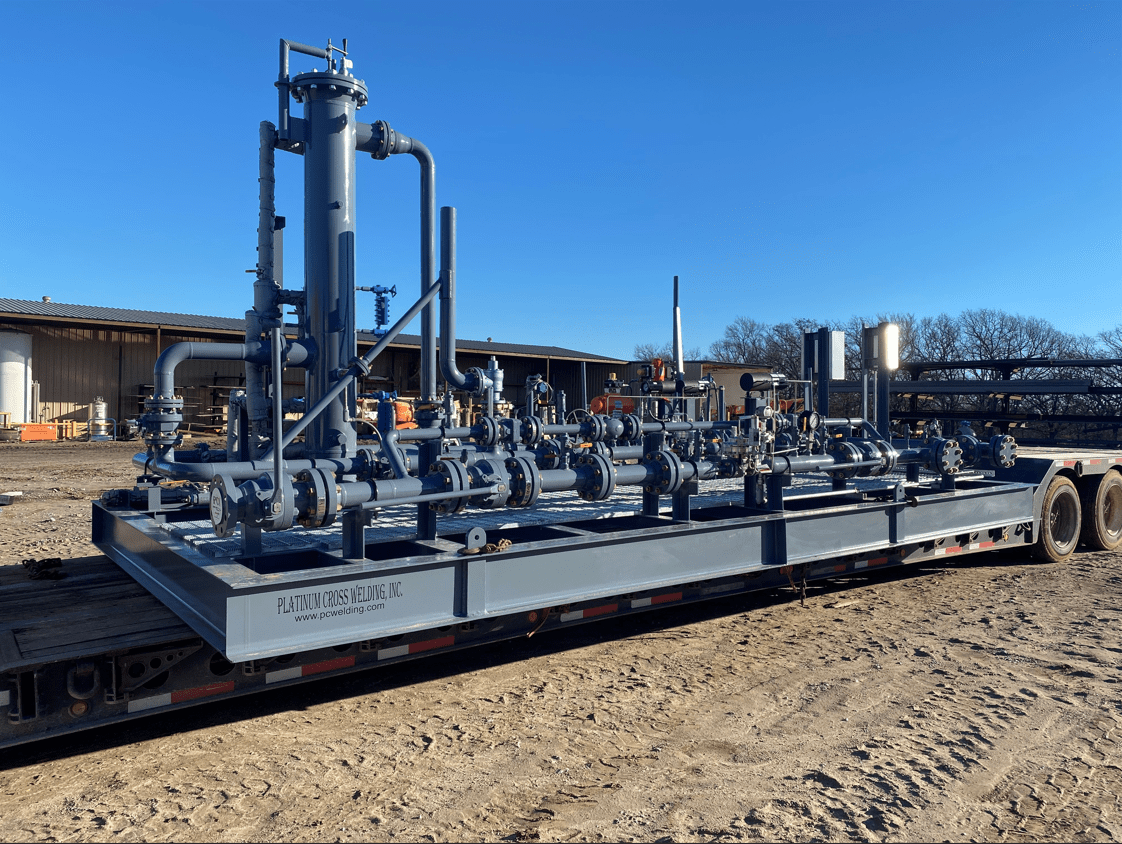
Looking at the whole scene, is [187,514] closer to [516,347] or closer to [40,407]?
[40,407]

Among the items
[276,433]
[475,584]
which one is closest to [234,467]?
[276,433]

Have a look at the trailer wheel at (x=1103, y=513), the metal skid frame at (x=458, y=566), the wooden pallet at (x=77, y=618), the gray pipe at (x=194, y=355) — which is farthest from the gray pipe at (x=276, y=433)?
the trailer wheel at (x=1103, y=513)

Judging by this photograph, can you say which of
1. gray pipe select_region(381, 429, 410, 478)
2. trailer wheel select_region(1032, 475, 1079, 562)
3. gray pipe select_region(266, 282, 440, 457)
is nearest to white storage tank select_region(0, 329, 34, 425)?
gray pipe select_region(266, 282, 440, 457)

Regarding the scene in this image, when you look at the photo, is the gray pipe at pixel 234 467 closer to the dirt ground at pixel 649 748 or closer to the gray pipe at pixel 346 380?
the gray pipe at pixel 346 380

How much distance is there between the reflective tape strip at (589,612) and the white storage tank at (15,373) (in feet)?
89.5

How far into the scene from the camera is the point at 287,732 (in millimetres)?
4395

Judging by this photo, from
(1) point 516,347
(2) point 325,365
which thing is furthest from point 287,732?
(1) point 516,347

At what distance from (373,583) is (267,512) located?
64cm

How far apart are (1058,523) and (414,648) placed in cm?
797

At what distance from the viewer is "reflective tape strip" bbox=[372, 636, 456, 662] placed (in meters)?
4.59

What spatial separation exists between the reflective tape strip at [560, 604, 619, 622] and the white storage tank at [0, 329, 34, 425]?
27.3 metres

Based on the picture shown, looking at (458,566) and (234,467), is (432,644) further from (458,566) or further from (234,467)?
(234,467)

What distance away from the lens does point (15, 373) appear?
2595 cm

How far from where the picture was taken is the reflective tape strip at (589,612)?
5.25 m
